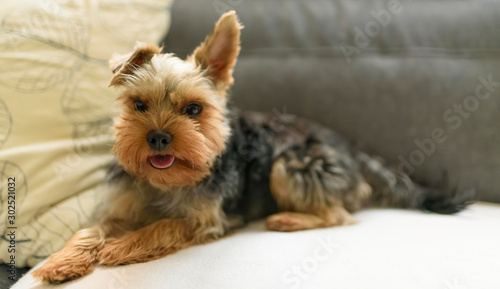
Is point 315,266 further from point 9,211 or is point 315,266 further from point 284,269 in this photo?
point 9,211

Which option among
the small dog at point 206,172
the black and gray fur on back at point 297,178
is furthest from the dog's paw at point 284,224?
the black and gray fur on back at point 297,178

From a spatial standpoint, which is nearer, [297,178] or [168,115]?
[168,115]

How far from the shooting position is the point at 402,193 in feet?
5.69

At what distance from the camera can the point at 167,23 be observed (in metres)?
1.88

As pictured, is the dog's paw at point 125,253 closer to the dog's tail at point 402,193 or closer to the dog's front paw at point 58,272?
the dog's front paw at point 58,272

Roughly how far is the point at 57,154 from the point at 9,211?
27cm

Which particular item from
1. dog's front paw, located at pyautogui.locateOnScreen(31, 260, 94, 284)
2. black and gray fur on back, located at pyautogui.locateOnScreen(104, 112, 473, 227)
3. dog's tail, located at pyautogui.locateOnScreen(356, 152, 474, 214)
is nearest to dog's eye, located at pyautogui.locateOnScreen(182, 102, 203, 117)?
black and gray fur on back, located at pyautogui.locateOnScreen(104, 112, 473, 227)

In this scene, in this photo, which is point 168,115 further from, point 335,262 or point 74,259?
point 335,262

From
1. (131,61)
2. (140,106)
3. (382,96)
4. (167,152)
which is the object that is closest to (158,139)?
(167,152)

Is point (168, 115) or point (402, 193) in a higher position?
point (168, 115)

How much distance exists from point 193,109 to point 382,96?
976mm

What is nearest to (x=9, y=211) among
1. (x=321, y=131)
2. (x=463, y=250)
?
(x=321, y=131)

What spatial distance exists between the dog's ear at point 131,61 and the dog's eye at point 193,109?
0.73ft

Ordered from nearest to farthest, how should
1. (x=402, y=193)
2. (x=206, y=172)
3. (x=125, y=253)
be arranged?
1. (x=125, y=253)
2. (x=206, y=172)
3. (x=402, y=193)
